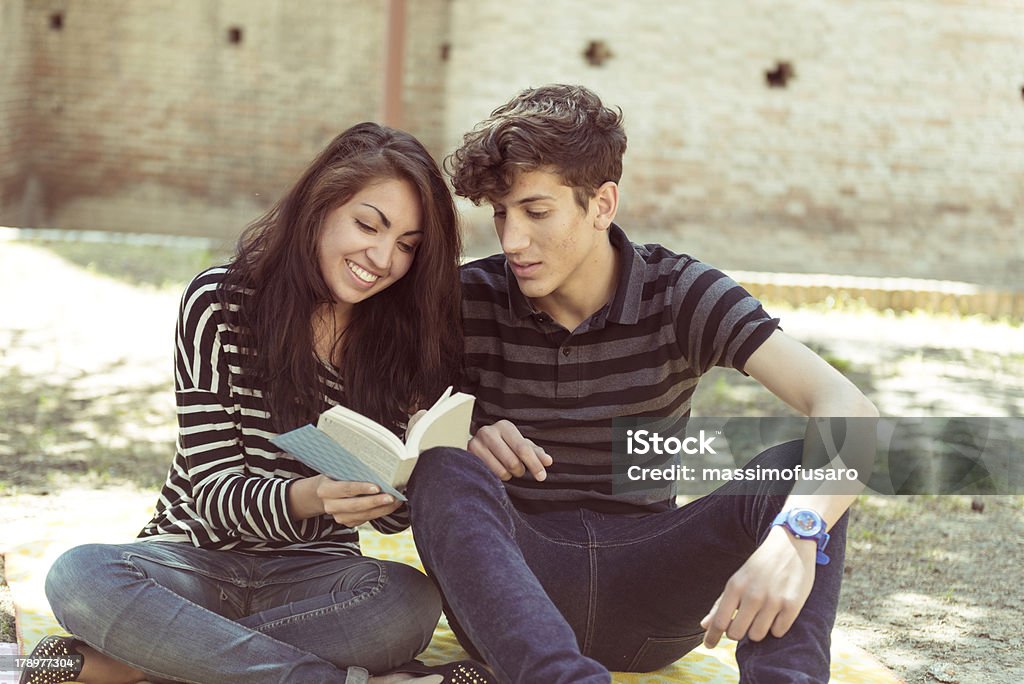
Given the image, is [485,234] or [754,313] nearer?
[754,313]

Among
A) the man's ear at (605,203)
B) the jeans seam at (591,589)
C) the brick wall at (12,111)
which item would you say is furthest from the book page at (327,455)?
the brick wall at (12,111)

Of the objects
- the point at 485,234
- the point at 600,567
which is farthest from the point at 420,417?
the point at 485,234

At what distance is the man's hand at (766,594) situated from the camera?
228cm

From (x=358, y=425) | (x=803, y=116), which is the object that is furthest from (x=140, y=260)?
(x=358, y=425)

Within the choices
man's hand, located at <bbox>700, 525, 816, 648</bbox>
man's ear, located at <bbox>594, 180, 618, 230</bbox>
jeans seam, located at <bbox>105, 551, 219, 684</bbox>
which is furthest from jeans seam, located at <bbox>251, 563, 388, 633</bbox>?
man's ear, located at <bbox>594, 180, 618, 230</bbox>

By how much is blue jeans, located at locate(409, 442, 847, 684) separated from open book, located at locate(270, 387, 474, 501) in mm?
47

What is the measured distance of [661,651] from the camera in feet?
9.37

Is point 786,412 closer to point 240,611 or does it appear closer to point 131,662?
point 240,611

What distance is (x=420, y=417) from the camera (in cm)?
257

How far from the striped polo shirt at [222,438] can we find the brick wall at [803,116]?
320 inches

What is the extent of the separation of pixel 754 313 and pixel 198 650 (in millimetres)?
1374

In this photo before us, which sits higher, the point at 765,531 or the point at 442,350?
the point at 442,350

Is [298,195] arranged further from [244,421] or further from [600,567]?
[600,567]

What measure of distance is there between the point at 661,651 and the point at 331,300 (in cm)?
111
